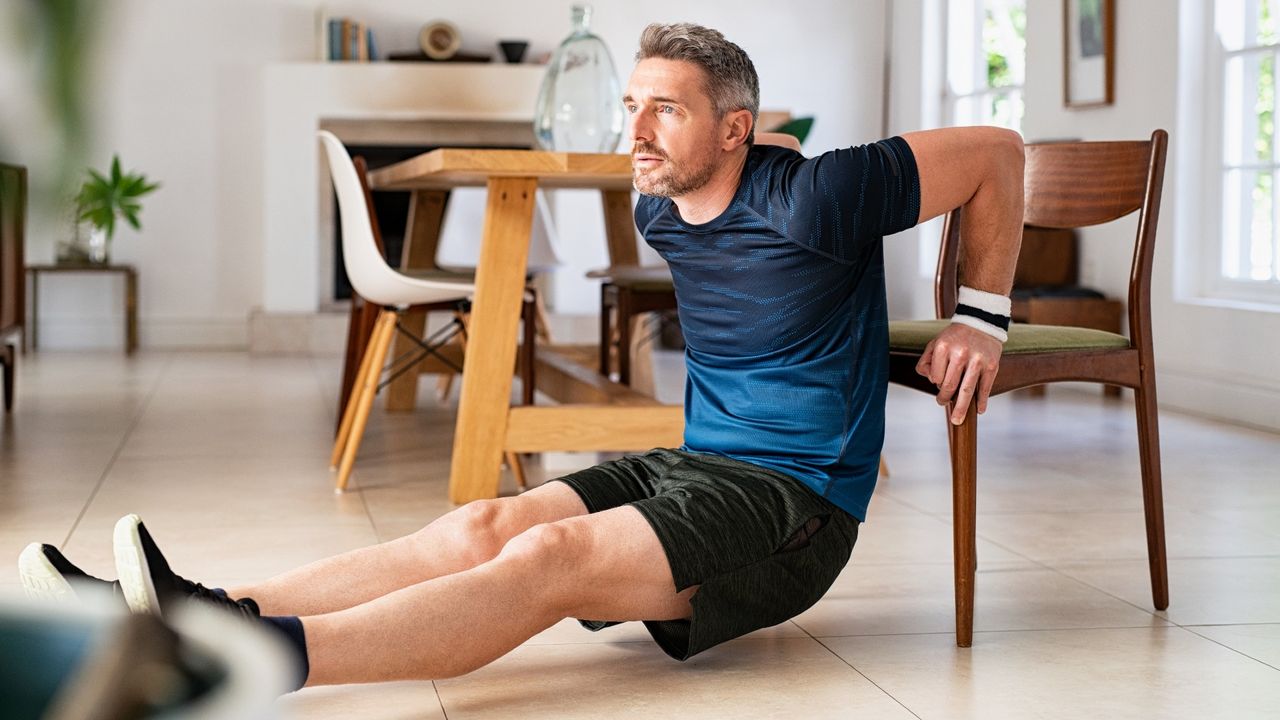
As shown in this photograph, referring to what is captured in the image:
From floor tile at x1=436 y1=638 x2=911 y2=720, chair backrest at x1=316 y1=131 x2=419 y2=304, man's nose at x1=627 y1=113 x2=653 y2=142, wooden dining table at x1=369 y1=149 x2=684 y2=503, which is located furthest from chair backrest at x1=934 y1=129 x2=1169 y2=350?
chair backrest at x1=316 y1=131 x2=419 y2=304

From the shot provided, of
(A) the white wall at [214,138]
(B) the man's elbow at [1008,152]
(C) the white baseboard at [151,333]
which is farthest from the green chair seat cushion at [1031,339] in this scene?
(C) the white baseboard at [151,333]

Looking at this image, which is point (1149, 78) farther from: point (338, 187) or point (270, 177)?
point (270, 177)

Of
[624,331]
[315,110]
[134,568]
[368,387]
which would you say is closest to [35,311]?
[315,110]

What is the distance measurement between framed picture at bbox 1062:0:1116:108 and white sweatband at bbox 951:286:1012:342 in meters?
4.04

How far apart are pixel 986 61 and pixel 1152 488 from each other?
515 centimetres

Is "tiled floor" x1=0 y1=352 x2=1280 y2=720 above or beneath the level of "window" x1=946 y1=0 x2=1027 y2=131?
beneath

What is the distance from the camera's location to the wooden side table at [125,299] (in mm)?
7148

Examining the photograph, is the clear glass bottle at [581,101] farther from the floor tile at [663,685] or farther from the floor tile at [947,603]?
the floor tile at [663,685]

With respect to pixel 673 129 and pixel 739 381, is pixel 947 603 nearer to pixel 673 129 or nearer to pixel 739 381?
pixel 739 381

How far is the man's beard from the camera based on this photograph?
1.89 metres

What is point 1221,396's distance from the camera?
4934 millimetres

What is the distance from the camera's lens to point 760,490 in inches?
72.9

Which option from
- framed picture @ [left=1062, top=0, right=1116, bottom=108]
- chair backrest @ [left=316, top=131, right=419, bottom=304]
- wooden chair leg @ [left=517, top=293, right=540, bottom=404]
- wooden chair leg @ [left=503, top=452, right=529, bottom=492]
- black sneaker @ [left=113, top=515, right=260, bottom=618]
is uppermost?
framed picture @ [left=1062, top=0, right=1116, bottom=108]

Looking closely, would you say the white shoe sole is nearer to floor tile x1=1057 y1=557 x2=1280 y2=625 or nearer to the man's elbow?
the man's elbow
